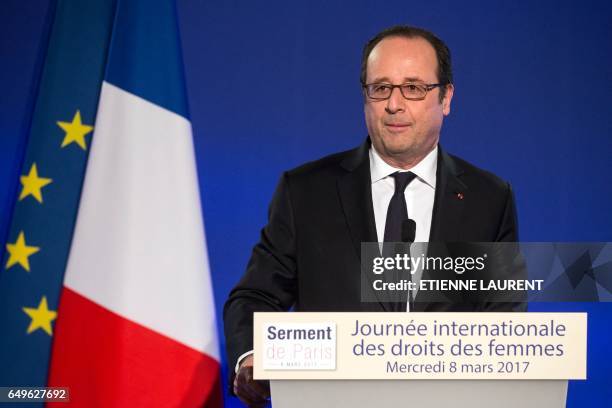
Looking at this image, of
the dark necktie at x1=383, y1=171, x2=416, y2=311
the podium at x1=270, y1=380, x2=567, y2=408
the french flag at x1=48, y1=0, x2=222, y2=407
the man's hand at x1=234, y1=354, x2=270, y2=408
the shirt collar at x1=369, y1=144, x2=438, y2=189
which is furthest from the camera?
the french flag at x1=48, y1=0, x2=222, y2=407

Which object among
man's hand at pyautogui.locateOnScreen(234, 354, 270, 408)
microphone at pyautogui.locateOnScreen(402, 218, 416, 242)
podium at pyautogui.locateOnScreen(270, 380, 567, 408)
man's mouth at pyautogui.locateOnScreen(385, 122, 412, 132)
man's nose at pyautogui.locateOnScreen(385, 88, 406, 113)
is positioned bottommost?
podium at pyautogui.locateOnScreen(270, 380, 567, 408)

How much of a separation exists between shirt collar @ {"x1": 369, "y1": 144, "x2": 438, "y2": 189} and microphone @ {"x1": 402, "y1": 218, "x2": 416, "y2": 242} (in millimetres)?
405

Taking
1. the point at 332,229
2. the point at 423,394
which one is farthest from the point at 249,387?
the point at 332,229

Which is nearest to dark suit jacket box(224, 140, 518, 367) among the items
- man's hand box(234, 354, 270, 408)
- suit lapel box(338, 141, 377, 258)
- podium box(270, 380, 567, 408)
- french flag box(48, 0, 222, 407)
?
suit lapel box(338, 141, 377, 258)

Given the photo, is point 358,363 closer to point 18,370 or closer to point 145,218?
point 145,218

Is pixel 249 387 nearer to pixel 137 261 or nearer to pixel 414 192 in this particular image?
pixel 414 192

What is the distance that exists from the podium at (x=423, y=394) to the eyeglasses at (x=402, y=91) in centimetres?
89

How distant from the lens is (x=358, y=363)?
1.29 metres

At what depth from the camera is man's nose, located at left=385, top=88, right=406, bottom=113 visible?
77.9 inches

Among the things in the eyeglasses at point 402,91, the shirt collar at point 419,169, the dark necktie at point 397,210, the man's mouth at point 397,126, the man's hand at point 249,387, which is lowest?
the man's hand at point 249,387

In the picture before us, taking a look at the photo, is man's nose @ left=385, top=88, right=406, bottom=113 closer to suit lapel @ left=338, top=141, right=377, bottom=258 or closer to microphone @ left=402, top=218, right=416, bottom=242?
suit lapel @ left=338, top=141, right=377, bottom=258

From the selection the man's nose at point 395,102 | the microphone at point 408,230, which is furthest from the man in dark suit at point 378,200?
the microphone at point 408,230

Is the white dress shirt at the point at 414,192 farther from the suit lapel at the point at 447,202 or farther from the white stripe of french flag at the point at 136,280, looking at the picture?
the white stripe of french flag at the point at 136,280

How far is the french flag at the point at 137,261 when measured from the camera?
2307 mm
